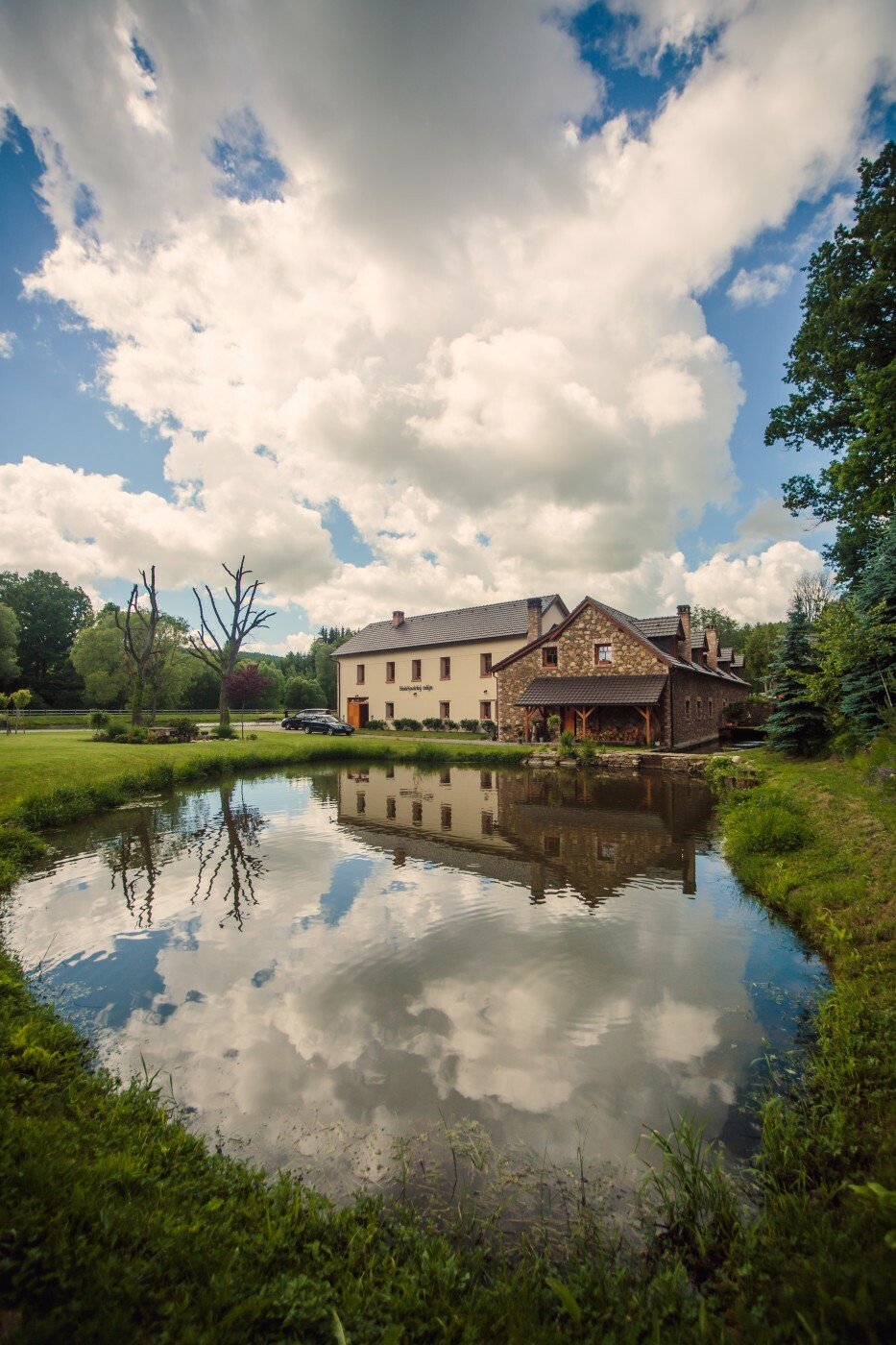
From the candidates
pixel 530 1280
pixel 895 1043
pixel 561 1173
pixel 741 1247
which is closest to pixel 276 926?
pixel 561 1173

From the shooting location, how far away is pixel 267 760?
2530cm

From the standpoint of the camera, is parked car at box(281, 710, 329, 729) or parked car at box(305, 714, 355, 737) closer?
parked car at box(305, 714, 355, 737)

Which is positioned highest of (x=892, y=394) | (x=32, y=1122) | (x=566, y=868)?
(x=892, y=394)

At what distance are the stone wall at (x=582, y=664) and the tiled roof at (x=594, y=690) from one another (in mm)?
439

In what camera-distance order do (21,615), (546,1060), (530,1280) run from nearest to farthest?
1. (530,1280)
2. (546,1060)
3. (21,615)

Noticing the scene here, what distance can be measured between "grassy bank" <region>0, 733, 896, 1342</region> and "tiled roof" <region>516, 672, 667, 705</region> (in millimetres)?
22502

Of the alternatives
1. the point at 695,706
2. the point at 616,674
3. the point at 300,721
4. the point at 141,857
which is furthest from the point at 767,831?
the point at 300,721

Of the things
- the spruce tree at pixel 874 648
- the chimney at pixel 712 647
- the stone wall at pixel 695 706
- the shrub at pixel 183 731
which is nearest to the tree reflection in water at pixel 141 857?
the shrub at pixel 183 731

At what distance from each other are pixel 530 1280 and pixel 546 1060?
2067mm

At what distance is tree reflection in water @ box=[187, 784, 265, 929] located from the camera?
344 inches

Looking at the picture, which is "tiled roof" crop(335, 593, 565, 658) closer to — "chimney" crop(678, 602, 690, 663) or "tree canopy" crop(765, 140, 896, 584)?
"chimney" crop(678, 602, 690, 663)

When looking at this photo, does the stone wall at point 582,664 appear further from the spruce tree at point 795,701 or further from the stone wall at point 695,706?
the spruce tree at point 795,701

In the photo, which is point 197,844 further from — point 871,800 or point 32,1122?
point 871,800

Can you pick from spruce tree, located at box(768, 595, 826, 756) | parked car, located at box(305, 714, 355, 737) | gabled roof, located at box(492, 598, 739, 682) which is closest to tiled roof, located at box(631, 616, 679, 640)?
gabled roof, located at box(492, 598, 739, 682)
